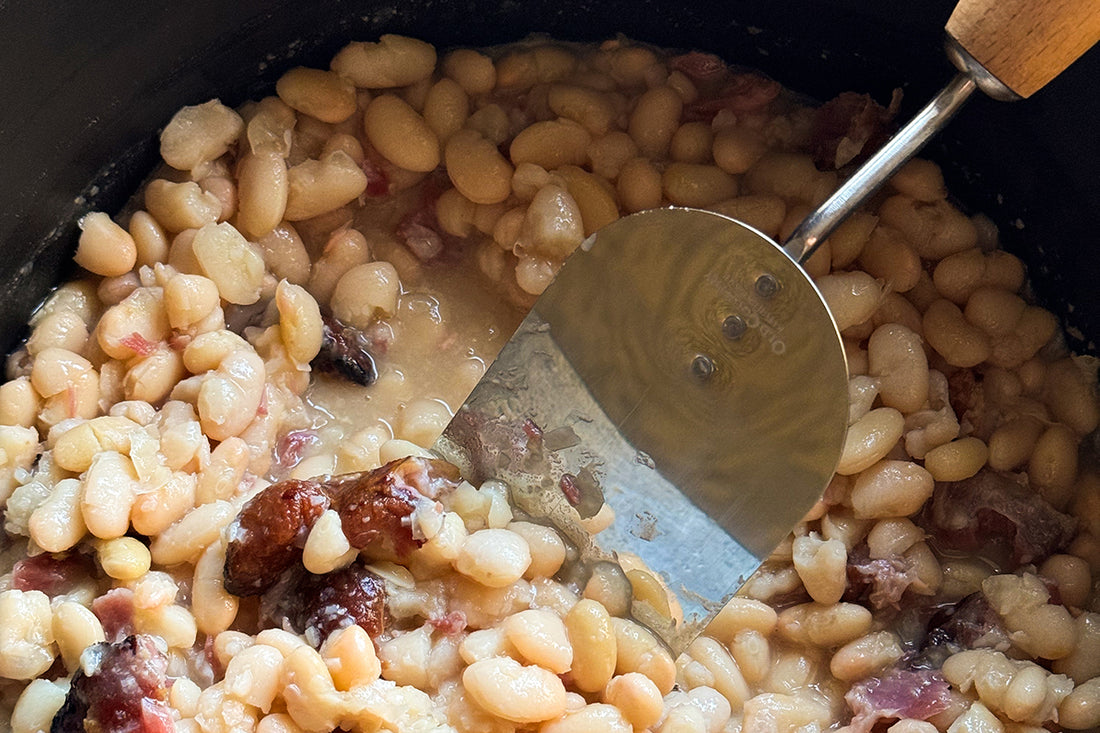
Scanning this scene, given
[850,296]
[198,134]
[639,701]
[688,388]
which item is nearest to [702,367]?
[688,388]

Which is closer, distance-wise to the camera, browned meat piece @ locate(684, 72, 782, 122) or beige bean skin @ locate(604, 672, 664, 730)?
beige bean skin @ locate(604, 672, 664, 730)

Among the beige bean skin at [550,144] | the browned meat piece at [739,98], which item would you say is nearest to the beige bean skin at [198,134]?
the beige bean skin at [550,144]

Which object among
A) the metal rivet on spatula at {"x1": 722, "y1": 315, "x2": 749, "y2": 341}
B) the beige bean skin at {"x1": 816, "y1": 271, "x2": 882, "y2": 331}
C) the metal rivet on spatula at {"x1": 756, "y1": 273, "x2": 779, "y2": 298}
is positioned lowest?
the beige bean skin at {"x1": 816, "y1": 271, "x2": 882, "y2": 331}

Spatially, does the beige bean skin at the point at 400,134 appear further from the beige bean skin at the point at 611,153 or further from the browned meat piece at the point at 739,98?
the browned meat piece at the point at 739,98

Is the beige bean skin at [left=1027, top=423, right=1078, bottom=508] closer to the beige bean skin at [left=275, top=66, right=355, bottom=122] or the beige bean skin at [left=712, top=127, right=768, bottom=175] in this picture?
the beige bean skin at [left=712, top=127, right=768, bottom=175]

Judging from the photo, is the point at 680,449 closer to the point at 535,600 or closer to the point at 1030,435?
the point at 535,600

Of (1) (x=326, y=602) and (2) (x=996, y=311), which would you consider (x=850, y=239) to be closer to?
(2) (x=996, y=311)

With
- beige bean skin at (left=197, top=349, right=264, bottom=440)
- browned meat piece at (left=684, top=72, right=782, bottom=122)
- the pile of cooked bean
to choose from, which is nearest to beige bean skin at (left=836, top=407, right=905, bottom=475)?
the pile of cooked bean
